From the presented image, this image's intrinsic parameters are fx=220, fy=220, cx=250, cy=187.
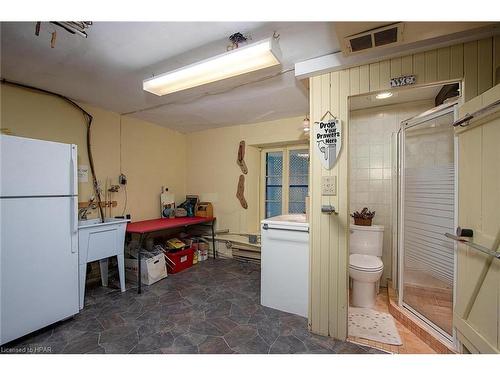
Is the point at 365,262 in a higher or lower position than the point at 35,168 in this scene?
lower

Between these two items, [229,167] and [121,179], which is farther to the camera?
[229,167]

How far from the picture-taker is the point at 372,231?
267 centimetres

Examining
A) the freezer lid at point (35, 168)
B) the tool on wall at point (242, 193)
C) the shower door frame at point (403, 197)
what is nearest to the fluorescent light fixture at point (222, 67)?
the freezer lid at point (35, 168)

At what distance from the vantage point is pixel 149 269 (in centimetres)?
281

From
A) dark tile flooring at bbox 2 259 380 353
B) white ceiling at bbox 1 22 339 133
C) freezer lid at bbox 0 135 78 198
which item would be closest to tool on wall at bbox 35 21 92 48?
white ceiling at bbox 1 22 339 133

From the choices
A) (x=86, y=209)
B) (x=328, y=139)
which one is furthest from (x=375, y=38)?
(x=86, y=209)

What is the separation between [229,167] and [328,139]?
2294mm

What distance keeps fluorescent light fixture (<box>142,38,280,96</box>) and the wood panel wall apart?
0.54 meters

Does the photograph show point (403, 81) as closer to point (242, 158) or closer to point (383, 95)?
point (383, 95)

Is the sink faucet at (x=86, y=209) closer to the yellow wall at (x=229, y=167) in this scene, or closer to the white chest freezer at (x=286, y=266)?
the yellow wall at (x=229, y=167)

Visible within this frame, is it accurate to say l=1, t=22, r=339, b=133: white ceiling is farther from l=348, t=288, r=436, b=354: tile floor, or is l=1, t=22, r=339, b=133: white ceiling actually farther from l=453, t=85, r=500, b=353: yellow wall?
A: l=348, t=288, r=436, b=354: tile floor

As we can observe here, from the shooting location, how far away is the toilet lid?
2.25m

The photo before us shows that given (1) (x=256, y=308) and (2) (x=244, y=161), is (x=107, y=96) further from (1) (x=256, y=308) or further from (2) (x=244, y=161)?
(1) (x=256, y=308)
